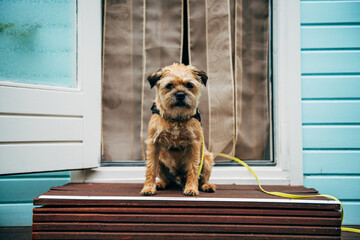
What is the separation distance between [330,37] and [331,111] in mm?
705

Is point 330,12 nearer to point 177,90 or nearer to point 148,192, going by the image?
point 177,90

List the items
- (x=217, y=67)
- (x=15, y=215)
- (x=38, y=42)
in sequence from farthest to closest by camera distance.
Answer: (x=217, y=67), (x=15, y=215), (x=38, y=42)

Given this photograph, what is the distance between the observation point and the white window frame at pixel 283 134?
219 cm

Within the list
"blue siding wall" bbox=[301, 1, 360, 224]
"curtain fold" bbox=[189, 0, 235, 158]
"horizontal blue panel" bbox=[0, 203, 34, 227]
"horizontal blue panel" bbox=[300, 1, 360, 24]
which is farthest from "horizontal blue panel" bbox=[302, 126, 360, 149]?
"horizontal blue panel" bbox=[0, 203, 34, 227]

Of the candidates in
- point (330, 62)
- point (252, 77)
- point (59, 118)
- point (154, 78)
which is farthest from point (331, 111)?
point (59, 118)

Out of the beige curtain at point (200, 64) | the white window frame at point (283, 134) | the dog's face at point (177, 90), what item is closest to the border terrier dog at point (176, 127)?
the dog's face at point (177, 90)

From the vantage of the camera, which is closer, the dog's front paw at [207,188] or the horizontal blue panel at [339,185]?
the dog's front paw at [207,188]

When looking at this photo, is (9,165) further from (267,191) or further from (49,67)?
(267,191)

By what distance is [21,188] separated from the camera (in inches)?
87.5

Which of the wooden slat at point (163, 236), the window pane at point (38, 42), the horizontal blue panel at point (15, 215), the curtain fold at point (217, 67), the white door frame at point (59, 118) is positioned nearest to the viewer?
the wooden slat at point (163, 236)

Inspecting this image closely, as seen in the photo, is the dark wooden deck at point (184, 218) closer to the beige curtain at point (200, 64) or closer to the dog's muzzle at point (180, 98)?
the dog's muzzle at point (180, 98)

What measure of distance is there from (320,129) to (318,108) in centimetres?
20

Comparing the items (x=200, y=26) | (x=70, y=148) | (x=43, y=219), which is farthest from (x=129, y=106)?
(x=43, y=219)

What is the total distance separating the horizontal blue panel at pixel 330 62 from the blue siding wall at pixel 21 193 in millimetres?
2550
